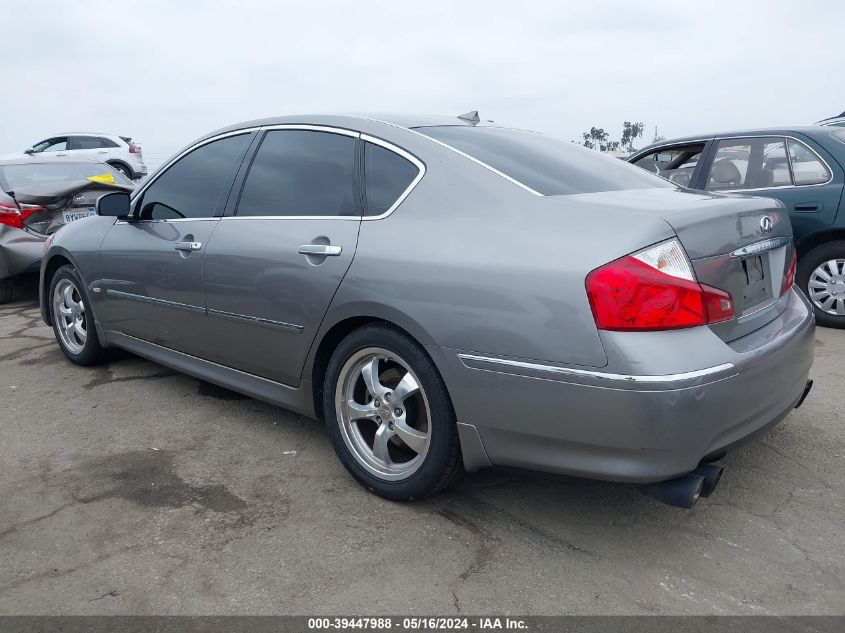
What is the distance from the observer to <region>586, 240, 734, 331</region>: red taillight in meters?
2.31

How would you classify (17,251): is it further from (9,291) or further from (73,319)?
(73,319)

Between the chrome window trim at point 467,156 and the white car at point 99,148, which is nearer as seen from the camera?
the chrome window trim at point 467,156

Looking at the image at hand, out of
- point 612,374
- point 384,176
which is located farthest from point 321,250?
point 612,374

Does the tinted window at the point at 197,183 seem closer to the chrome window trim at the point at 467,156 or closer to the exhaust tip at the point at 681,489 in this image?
the chrome window trim at the point at 467,156

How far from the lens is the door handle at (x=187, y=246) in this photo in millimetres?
3713

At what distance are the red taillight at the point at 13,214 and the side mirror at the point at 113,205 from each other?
346 cm

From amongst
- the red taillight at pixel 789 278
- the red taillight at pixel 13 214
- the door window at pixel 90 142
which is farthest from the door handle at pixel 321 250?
the door window at pixel 90 142

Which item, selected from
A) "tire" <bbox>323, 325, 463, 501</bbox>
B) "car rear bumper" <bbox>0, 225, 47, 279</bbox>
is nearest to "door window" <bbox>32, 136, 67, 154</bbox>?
"car rear bumper" <bbox>0, 225, 47, 279</bbox>

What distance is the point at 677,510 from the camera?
2908 mm

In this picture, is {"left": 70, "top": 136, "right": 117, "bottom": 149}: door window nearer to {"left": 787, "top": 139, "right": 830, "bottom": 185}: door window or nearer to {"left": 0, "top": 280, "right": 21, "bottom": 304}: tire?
{"left": 0, "top": 280, "right": 21, "bottom": 304}: tire

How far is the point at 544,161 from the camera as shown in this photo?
10.3 feet

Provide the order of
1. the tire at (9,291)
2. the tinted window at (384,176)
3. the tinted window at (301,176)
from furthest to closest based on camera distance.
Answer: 1. the tire at (9,291)
2. the tinted window at (301,176)
3. the tinted window at (384,176)

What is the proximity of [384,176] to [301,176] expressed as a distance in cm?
50

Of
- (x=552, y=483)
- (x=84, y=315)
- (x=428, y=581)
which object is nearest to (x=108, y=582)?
(x=428, y=581)
